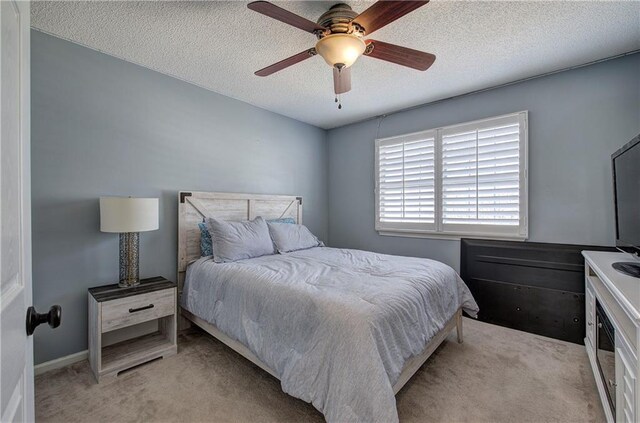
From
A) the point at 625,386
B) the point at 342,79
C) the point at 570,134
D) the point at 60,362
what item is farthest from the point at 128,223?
the point at 570,134

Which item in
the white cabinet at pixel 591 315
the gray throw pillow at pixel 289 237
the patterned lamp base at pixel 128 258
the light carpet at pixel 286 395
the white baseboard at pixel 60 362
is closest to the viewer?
the light carpet at pixel 286 395

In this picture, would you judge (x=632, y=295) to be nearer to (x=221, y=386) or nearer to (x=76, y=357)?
(x=221, y=386)

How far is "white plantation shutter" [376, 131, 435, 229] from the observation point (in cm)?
359

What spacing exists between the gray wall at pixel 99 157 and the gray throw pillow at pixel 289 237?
0.76 m

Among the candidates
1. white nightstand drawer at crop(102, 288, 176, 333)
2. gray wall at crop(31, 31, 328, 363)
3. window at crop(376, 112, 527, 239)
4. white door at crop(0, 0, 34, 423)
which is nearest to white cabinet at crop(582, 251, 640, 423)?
window at crop(376, 112, 527, 239)

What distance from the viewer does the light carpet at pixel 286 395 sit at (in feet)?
5.64

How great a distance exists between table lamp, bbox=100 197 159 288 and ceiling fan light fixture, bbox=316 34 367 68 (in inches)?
71.3

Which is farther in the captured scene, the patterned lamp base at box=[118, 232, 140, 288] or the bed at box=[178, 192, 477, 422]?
the patterned lamp base at box=[118, 232, 140, 288]

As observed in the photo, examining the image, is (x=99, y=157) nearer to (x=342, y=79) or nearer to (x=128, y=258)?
(x=128, y=258)

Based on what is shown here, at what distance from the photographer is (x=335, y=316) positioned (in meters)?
1.55

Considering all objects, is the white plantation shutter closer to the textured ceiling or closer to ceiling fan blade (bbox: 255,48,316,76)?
the textured ceiling

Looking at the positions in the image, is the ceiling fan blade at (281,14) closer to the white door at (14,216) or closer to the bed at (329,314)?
the white door at (14,216)

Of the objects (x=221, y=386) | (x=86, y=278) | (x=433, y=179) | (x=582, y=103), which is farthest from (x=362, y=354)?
(x=582, y=103)

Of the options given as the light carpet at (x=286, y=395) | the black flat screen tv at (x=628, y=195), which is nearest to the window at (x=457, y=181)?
the black flat screen tv at (x=628, y=195)
